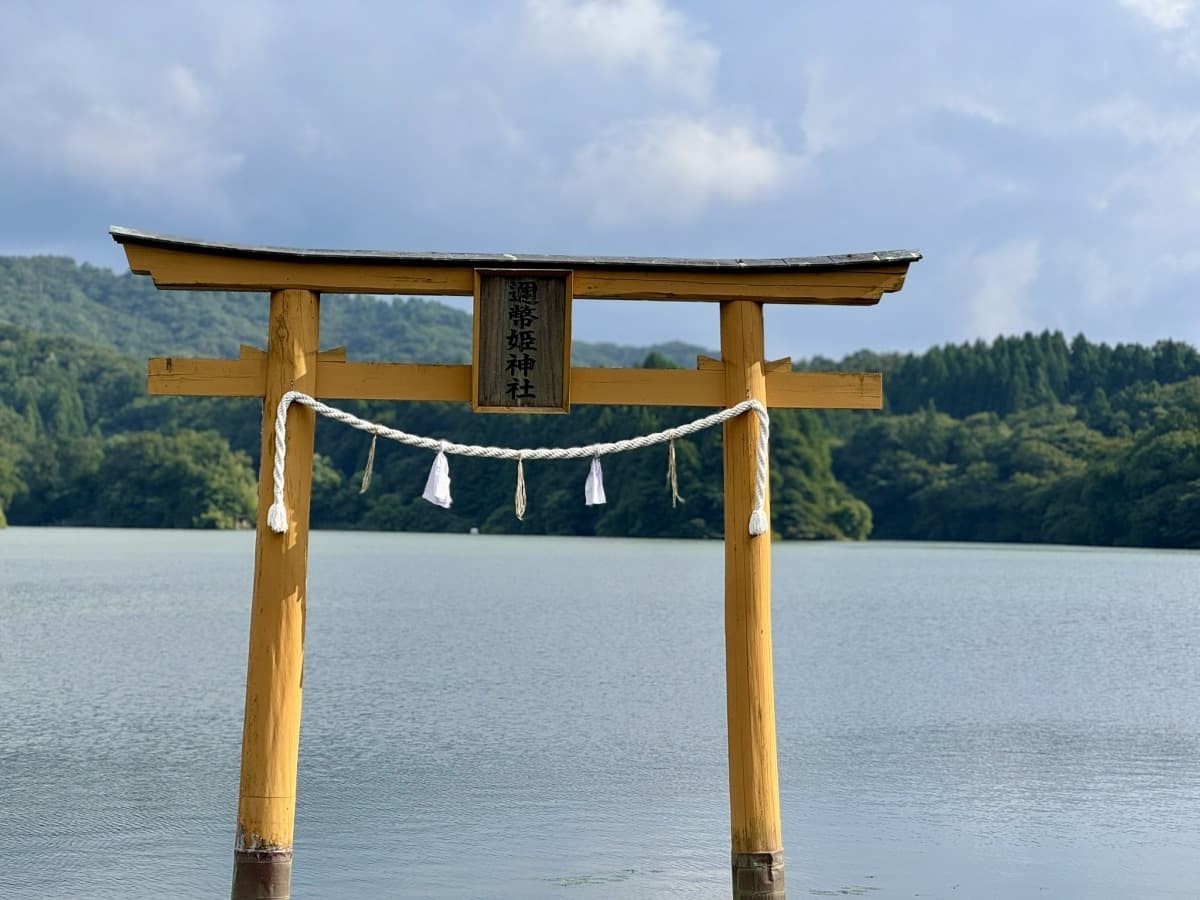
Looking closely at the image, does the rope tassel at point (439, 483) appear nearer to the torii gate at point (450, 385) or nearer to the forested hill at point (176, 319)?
the torii gate at point (450, 385)

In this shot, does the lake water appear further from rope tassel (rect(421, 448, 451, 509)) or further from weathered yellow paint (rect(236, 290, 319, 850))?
rope tassel (rect(421, 448, 451, 509))

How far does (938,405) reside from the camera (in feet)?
272

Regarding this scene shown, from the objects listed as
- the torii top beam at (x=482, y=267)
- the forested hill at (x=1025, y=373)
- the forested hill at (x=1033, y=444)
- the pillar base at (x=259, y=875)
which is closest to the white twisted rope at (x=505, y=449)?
the torii top beam at (x=482, y=267)

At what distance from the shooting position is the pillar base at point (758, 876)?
20.9 feet

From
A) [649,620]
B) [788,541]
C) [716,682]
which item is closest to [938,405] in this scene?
[788,541]

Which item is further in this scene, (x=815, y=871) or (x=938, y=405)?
(x=938, y=405)

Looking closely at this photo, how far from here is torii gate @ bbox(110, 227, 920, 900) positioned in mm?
6281

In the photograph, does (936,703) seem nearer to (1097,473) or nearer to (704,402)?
(704,402)

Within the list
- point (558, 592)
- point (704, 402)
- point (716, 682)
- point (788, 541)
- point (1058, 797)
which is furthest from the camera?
point (788, 541)

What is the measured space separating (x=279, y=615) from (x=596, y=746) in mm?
6824

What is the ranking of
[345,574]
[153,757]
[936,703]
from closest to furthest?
[153,757]
[936,703]
[345,574]

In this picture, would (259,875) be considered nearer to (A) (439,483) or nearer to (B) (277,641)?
(B) (277,641)

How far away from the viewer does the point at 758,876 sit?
6.39m

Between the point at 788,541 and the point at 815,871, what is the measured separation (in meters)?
57.7
